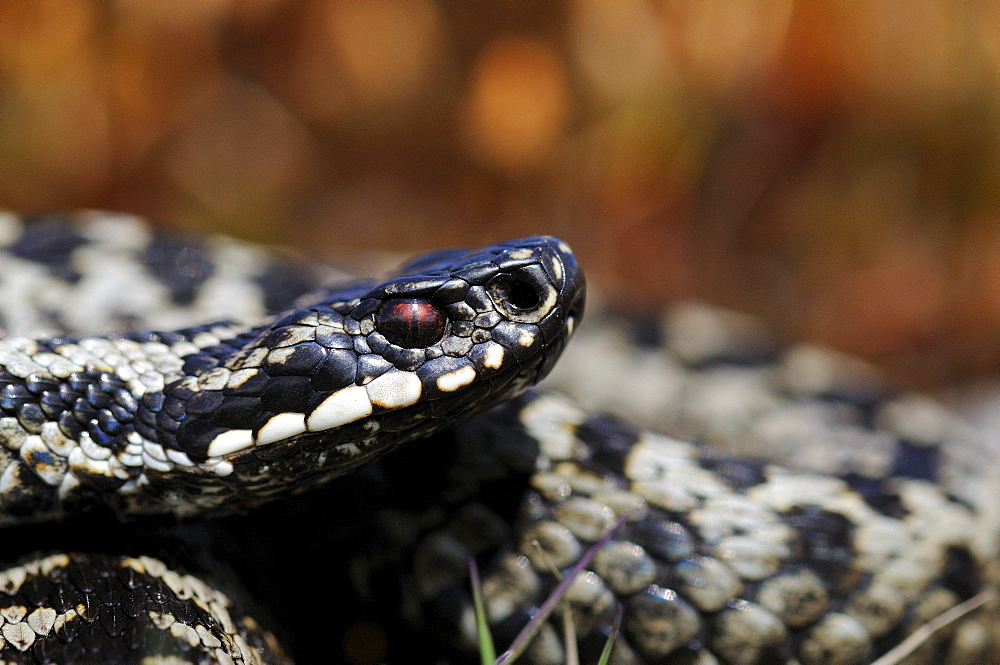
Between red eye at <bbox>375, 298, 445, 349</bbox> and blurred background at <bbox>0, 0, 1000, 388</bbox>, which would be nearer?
red eye at <bbox>375, 298, 445, 349</bbox>

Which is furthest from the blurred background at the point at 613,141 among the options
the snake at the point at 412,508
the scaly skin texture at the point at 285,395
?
the scaly skin texture at the point at 285,395

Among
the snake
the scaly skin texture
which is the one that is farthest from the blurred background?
the scaly skin texture

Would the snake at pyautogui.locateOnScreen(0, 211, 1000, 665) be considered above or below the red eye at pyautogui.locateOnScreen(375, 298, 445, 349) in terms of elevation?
below

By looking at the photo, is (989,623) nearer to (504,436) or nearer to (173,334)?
(504,436)

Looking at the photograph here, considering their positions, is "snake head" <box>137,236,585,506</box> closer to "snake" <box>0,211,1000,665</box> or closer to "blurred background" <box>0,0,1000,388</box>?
"snake" <box>0,211,1000,665</box>

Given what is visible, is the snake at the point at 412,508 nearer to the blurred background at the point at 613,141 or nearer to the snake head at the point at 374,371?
the snake head at the point at 374,371
